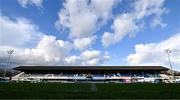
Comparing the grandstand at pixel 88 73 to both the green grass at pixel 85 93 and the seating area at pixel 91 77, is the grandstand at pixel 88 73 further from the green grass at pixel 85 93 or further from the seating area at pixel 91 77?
the green grass at pixel 85 93

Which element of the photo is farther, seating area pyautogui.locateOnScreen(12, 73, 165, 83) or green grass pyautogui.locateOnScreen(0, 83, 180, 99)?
seating area pyautogui.locateOnScreen(12, 73, 165, 83)

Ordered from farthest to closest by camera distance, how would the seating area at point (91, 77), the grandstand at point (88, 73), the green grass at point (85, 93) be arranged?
the grandstand at point (88, 73), the seating area at point (91, 77), the green grass at point (85, 93)

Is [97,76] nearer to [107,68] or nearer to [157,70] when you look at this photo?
[107,68]

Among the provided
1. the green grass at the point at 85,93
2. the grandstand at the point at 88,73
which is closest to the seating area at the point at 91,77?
the grandstand at the point at 88,73

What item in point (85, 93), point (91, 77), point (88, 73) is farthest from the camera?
point (88, 73)

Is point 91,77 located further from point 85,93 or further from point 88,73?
point 85,93

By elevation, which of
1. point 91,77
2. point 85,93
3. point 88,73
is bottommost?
point 85,93

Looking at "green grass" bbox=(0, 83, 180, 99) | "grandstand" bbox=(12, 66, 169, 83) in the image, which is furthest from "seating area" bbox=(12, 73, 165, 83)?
"green grass" bbox=(0, 83, 180, 99)

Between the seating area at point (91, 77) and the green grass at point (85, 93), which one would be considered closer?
the green grass at point (85, 93)

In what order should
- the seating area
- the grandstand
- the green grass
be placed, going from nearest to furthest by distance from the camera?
the green grass
the seating area
the grandstand

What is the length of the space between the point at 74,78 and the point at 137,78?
26.8 metres

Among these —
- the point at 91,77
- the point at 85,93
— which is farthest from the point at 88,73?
the point at 85,93

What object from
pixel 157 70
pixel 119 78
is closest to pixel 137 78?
pixel 119 78

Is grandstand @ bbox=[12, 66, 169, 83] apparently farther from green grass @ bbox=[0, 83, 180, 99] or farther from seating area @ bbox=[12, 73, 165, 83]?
green grass @ bbox=[0, 83, 180, 99]
